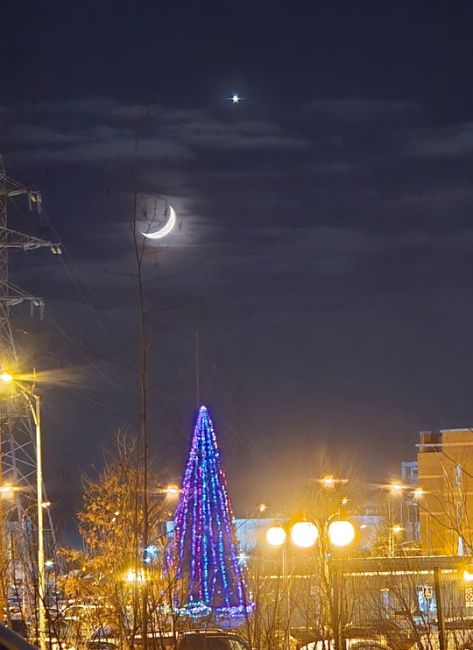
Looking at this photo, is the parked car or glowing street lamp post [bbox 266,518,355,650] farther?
the parked car

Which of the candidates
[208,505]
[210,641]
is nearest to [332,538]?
[210,641]

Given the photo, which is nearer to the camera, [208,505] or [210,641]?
[210,641]

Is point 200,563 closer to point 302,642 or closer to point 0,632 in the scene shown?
point 302,642

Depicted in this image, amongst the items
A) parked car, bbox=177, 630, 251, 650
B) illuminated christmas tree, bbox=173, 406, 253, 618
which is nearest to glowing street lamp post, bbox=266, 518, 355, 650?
parked car, bbox=177, 630, 251, 650

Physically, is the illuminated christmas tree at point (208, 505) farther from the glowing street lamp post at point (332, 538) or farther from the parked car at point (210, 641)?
the glowing street lamp post at point (332, 538)

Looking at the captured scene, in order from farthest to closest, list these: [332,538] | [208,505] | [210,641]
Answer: [208,505]
[210,641]
[332,538]

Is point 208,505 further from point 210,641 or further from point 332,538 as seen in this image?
point 332,538

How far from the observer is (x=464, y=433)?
5794cm

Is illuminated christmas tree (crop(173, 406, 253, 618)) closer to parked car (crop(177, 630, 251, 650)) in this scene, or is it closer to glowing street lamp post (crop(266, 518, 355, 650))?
parked car (crop(177, 630, 251, 650))

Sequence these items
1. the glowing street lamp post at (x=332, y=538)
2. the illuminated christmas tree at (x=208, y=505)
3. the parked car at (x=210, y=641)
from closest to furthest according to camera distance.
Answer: the glowing street lamp post at (x=332, y=538) < the parked car at (x=210, y=641) < the illuminated christmas tree at (x=208, y=505)

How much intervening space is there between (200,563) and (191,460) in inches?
136

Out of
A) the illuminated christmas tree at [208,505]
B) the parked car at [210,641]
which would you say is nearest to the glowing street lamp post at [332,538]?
the parked car at [210,641]

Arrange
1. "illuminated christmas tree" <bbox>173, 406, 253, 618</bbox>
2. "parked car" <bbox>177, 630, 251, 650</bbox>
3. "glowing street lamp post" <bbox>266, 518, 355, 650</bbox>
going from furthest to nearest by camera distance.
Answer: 1. "illuminated christmas tree" <bbox>173, 406, 253, 618</bbox>
2. "parked car" <bbox>177, 630, 251, 650</bbox>
3. "glowing street lamp post" <bbox>266, 518, 355, 650</bbox>

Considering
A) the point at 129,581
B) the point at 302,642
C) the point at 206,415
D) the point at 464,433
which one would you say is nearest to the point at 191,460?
the point at 206,415
